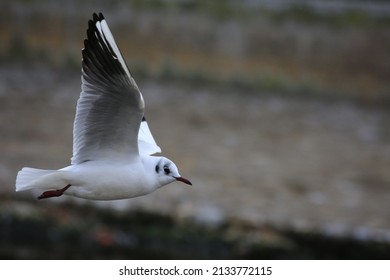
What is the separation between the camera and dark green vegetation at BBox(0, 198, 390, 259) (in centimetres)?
834

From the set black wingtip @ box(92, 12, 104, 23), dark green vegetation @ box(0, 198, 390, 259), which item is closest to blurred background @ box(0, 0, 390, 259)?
dark green vegetation @ box(0, 198, 390, 259)

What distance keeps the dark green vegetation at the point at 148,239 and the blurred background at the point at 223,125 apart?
1cm

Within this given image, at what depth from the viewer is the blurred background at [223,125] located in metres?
8.65

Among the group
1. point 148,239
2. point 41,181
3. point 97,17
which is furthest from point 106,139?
point 148,239

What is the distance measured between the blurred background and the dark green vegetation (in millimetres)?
13

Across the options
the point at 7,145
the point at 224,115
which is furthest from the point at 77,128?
the point at 224,115

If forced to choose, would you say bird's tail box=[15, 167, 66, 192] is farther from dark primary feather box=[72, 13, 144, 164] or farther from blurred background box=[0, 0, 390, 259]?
blurred background box=[0, 0, 390, 259]

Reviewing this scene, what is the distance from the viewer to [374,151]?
38.2 ft

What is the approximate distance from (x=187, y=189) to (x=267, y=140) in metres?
2.30

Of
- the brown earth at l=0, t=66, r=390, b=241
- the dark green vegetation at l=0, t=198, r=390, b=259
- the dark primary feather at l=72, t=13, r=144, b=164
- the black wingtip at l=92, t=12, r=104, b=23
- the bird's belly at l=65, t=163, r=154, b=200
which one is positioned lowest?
the bird's belly at l=65, t=163, r=154, b=200

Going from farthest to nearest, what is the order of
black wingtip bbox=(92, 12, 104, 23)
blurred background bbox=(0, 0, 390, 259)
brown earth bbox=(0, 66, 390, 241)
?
brown earth bbox=(0, 66, 390, 241) → blurred background bbox=(0, 0, 390, 259) → black wingtip bbox=(92, 12, 104, 23)

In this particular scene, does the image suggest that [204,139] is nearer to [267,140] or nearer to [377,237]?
[267,140]

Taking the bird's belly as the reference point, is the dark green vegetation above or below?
above

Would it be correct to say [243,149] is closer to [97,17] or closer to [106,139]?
[106,139]
